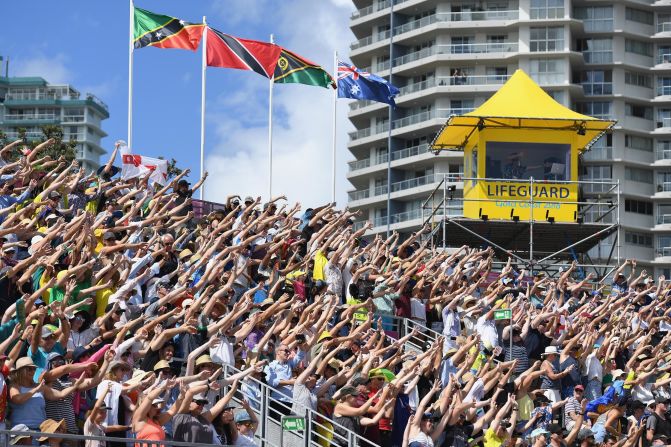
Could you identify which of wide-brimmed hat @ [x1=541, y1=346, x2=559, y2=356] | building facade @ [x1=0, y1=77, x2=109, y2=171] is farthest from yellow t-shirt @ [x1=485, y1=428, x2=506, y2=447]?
building facade @ [x1=0, y1=77, x2=109, y2=171]

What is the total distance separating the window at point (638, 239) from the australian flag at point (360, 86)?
166 ft

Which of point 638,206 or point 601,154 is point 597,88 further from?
point 638,206

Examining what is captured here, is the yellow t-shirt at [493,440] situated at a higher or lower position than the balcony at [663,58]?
lower

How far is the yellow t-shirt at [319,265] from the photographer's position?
67.5 feet

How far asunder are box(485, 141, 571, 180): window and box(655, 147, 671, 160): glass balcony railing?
173 ft

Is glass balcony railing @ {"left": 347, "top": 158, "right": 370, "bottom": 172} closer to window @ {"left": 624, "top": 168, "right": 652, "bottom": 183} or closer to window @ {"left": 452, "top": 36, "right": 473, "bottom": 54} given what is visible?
window @ {"left": 452, "top": 36, "right": 473, "bottom": 54}

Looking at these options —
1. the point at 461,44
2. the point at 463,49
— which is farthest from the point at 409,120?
the point at 461,44

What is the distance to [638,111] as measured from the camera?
85625 millimetres

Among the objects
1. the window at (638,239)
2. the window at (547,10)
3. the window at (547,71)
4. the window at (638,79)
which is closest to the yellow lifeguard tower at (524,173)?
the window at (547,71)

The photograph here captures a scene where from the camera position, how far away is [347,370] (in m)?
15.6

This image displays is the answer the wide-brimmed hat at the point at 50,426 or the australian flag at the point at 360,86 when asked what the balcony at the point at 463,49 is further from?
the wide-brimmed hat at the point at 50,426

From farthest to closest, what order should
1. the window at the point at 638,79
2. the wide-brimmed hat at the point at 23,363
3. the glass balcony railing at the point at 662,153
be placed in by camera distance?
the window at the point at 638,79
the glass balcony railing at the point at 662,153
the wide-brimmed hat at the point at 23,363

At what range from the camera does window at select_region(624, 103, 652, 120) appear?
85000mm

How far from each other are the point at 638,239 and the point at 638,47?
12420mm
